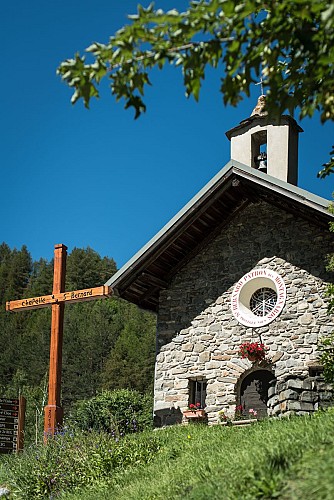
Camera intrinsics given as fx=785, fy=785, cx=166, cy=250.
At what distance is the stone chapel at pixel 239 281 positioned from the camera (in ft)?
46.4

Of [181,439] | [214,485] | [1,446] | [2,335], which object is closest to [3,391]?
[2,335]

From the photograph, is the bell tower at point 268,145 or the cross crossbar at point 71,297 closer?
the cross crossbar at point 71,297

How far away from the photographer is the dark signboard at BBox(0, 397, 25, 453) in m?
13.6

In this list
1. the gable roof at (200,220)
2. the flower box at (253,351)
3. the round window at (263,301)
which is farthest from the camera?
the round window at (263,301)

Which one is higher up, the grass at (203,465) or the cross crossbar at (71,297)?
the cross crossbar at (71,297)

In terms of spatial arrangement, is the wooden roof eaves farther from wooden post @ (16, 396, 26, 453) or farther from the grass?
the grass

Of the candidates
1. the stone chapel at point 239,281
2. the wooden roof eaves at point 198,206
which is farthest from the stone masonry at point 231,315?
the wooden roof eaves at point 198,206

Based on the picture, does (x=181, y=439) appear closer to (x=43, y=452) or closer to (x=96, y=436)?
(x=96, y=436)

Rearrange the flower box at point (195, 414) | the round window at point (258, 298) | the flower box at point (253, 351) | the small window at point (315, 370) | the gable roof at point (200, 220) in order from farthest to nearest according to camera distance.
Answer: the round window at point (258, 298) < the flower box at point (195, 414) < the flower box at point (253, 351) < the gable roof at point (200, 220) < the small window at point (315, 370)

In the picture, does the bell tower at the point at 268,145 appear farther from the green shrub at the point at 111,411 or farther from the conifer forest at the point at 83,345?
the conifer forest at the point at 83,345

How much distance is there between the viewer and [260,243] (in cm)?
1498

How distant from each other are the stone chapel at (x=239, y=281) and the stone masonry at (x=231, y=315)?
19 mm

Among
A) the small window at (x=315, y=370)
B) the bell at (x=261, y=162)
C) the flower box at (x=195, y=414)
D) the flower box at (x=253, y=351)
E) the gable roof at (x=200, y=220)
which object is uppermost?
the bell at (x=261, y=162)

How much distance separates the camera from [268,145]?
15.5 metres
